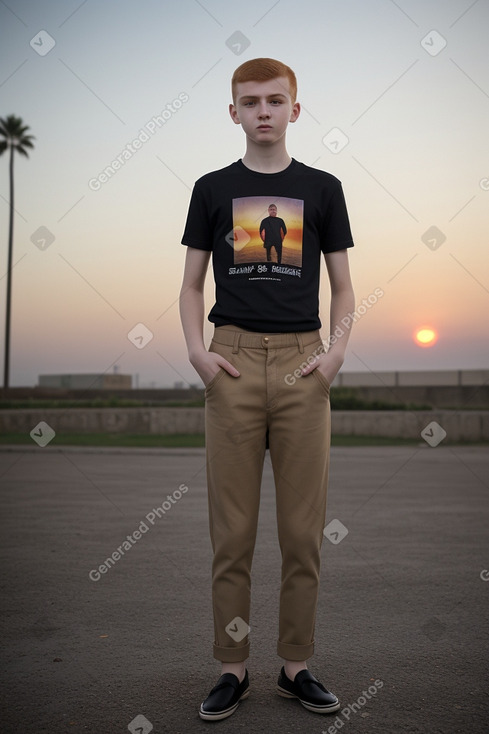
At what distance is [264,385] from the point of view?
10.1ft

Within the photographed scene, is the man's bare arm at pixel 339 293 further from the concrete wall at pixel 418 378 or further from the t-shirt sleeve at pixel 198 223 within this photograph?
the concrete wall at pixel 418 378

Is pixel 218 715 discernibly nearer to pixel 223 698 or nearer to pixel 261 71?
pixel 223 698

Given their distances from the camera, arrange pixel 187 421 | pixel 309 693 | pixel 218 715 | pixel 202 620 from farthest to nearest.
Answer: pixel 187 421 < pixel 202 620 < pixel 309 693 < pixel 218 715

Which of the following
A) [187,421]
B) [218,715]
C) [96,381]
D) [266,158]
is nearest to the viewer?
[218,715]

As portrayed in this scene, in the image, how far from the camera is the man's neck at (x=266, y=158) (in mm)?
3242

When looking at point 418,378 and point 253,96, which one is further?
point 418,378

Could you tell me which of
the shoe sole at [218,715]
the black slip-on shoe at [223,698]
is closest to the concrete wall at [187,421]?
the black slip-on shoe at [223,698]

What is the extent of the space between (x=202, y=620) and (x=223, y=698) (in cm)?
125

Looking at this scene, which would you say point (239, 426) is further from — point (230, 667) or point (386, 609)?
point (386, 609)

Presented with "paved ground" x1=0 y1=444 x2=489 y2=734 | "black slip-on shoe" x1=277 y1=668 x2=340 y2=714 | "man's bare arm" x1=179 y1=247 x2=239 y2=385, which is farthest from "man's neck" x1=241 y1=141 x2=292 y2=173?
"paved ground" x1=0 y1=444 x2=489 y2=734

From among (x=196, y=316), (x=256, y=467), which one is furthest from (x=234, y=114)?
(x=256, y=467)

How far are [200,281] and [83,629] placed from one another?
2074mm

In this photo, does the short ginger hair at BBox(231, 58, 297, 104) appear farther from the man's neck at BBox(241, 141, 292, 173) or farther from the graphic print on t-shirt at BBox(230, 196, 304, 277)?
the graphic print on t-shirt at BBox(230, 196, 304, 277)

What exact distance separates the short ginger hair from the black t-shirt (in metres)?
0.36
